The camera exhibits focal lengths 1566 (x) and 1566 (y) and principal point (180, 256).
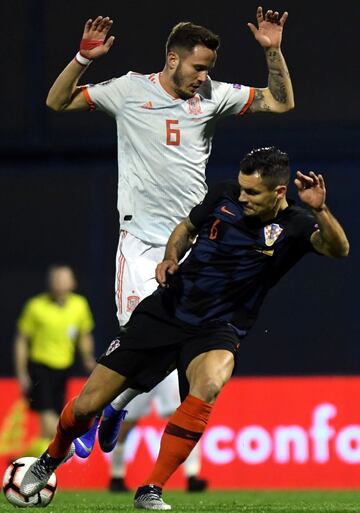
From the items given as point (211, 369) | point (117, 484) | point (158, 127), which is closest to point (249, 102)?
point (158, 127)

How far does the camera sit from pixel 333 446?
36.2 ft

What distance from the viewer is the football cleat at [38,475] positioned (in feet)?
24.0

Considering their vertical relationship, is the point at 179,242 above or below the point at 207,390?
above

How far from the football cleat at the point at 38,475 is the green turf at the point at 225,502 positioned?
12 cm

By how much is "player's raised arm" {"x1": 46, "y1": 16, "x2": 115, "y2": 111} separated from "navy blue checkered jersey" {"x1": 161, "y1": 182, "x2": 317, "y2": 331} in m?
0.99

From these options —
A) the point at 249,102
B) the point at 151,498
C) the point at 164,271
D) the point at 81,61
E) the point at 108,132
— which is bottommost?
the point at 108,132

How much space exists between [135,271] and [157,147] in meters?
0.62

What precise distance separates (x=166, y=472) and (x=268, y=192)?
4.28 ft

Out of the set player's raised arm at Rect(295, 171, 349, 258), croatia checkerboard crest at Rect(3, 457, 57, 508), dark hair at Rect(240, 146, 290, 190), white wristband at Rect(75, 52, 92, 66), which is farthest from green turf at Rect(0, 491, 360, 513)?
white wristband at Rect(75, 52, 92, 66)

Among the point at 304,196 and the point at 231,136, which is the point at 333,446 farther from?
the point at 304,196

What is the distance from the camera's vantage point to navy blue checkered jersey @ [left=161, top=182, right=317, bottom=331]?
698 cm

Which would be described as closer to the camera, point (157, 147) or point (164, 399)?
point (157, 147)

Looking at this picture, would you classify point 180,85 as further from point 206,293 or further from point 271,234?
point 206,293

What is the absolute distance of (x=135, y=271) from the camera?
25.3 ft
